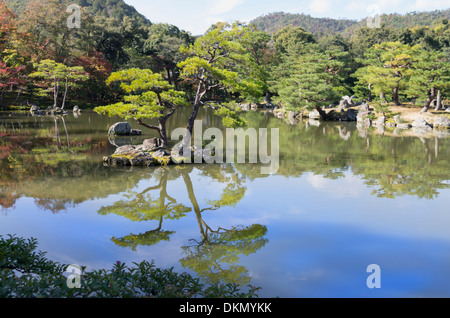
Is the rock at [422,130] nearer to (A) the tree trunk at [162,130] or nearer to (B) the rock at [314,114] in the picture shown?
(B) the rock at [314,114]

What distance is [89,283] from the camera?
3240 millimetres

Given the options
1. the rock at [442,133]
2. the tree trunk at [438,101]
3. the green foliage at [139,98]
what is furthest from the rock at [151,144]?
the tree trunk at [438,101]

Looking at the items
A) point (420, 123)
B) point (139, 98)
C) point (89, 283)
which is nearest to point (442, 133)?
point (420, 123)

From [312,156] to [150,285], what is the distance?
1075 centimetres

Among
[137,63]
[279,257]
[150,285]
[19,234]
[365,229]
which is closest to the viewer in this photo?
[150,285]

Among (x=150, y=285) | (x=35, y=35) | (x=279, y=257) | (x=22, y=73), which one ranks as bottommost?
(x=279, y=257)

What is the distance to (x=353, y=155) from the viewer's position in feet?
44.9

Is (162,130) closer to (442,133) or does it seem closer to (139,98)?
(139,98)

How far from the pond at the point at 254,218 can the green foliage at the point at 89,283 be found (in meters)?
0.94

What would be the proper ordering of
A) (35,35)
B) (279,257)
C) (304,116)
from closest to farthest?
(279,257) → (304,116) → (35,35)

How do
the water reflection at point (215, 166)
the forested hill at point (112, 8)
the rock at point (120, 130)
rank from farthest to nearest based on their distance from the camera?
the forested hill at point (112, 8) → the rock at point (120, 130) → the water reflection at point (215, 166)

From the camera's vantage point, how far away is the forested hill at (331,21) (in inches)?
3696

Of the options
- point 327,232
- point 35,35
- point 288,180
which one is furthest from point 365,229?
point 35,35
